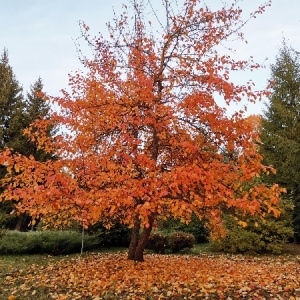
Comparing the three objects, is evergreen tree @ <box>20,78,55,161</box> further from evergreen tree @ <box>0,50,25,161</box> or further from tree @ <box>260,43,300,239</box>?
tree @ <box>260,43,300,239</box>

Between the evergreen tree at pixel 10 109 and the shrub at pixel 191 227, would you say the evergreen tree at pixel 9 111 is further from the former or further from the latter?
the shrub at pixel 191 227

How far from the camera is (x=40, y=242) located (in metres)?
12.8

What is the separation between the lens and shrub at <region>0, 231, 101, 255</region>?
12305 mm

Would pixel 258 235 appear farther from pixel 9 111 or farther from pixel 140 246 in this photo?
pixel 9 111

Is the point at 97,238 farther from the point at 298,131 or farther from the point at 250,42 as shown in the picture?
the point at 298,131

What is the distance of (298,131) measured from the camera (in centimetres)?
1909

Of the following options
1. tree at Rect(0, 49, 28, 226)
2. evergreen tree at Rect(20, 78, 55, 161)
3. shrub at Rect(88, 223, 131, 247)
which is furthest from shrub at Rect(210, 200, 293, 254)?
tree at Rect(0, 49, 28, 226)

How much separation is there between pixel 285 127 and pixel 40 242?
52.2 feet

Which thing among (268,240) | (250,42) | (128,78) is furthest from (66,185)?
(268,240)

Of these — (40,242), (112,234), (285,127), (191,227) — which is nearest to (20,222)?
(112,234)

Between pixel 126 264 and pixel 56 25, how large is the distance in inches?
271

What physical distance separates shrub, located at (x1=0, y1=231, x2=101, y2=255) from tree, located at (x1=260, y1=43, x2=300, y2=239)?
11657 mm

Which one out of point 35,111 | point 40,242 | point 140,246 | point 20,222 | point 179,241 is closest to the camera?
point 140,246

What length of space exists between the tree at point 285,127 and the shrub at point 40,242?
1166 centimetres
